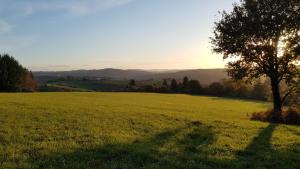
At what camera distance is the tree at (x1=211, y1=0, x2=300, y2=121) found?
38.8 m

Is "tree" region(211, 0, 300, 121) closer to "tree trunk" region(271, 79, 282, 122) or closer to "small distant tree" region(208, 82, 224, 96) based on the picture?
"tree trunk" region(271, 79, 282, 122)

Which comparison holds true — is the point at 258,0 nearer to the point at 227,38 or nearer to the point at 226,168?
the point at 227,38

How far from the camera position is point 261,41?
41312 mm

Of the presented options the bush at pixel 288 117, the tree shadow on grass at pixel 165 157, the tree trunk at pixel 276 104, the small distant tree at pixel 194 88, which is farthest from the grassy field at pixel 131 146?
the small distant tree at pixel 194 88

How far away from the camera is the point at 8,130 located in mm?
20469

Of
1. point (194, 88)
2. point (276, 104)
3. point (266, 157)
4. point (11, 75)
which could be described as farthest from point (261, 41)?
point (194, 88)

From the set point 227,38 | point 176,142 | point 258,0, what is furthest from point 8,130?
point 258,0

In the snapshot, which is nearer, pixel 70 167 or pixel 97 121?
pixel 70 167

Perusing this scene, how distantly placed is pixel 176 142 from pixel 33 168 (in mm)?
8637

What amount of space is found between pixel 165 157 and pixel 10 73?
325 feet

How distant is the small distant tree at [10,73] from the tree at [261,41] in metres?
77.6

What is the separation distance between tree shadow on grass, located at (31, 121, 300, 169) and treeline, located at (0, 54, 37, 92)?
3638 inches

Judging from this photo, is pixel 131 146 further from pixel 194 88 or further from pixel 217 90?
pixel 194 88

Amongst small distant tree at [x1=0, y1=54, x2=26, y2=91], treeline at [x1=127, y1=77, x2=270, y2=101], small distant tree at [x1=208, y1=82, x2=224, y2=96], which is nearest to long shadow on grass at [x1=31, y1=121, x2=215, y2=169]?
small distant tree at [x1=0, y1=54, x2=26, y2=91]
